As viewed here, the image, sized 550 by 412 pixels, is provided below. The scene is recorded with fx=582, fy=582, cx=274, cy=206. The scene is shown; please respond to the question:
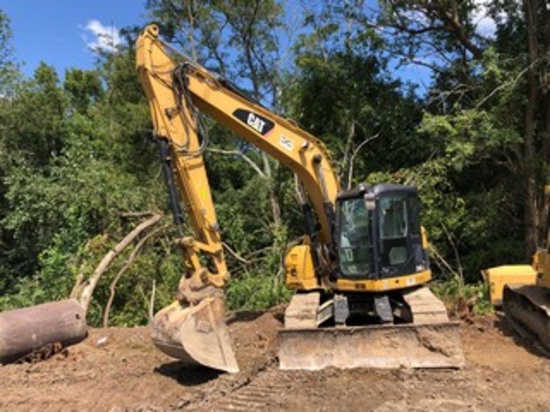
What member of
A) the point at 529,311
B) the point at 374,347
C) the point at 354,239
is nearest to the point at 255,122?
the point at 354,239

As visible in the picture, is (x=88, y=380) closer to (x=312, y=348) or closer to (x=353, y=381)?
(x=312, y=348)

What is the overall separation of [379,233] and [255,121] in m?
2.09

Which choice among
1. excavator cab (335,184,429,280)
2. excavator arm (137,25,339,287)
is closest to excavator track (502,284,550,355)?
excavator cab (335,184,429,280)

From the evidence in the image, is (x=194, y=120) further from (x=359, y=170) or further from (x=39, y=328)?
(x=359, y=170)

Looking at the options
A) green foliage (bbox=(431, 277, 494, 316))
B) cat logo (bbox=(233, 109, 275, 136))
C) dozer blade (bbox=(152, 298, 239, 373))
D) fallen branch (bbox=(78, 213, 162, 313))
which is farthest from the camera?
fallen branch (bbox=(78, 213, 162, 313))

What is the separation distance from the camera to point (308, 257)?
8016 millimetres

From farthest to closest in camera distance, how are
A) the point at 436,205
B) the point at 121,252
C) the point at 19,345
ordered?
the point at 436,205
the point at 121,252
the point at 19,345

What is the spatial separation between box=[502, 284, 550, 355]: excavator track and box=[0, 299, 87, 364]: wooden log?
623 centimetres

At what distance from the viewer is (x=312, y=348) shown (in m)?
6.55

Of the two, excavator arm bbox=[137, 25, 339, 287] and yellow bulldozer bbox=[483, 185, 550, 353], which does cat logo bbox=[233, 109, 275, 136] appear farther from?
yellow bulldozer bbox=[483, 185, 550, 353]

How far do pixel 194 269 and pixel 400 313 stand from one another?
269 cm

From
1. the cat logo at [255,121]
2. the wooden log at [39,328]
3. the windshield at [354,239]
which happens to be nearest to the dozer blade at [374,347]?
the windshield at [354,239]

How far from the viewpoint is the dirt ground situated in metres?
5.36

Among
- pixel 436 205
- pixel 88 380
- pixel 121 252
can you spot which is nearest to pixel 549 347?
pixel 88 380
